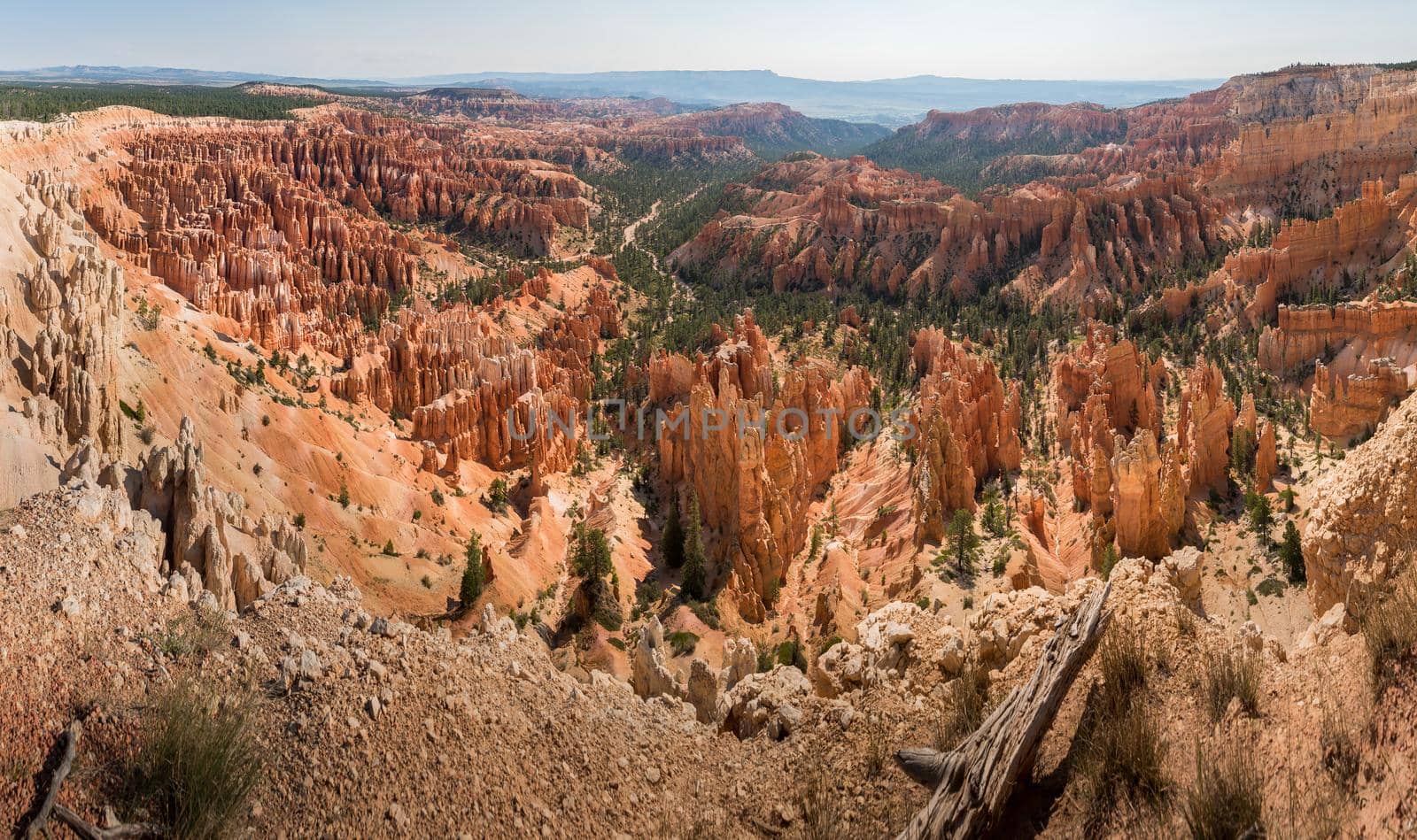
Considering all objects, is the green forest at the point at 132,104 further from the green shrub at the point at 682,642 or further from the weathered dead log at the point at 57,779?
the weathered dead log at the point at 57,779

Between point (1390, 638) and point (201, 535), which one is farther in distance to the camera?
point (201, 535)

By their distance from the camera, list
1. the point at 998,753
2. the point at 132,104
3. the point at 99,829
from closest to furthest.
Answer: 1. the point at 99,829
2. the point at 998,753
3. the point at 132,104

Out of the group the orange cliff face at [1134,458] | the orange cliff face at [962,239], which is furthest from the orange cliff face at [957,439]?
the orange cliff face at [962,239]

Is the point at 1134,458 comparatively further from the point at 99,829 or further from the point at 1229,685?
the point at 99,829

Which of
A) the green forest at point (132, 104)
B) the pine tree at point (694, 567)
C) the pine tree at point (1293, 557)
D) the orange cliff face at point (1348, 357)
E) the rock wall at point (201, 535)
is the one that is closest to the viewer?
the rock wall at point (201, 535)

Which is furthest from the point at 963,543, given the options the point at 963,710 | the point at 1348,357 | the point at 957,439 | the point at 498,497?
the point at 1348,357

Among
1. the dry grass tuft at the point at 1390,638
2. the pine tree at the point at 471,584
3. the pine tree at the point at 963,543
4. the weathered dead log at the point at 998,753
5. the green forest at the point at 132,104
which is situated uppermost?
the green forest at the point at 132,104

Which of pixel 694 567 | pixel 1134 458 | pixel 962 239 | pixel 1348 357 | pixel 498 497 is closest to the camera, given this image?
pixel 1134 458

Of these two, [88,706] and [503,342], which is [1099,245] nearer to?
[503,342]

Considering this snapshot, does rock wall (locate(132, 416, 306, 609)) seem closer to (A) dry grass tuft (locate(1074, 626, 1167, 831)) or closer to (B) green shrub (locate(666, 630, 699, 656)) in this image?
(B) green shrub (locate(666, 630, 699, 656))
